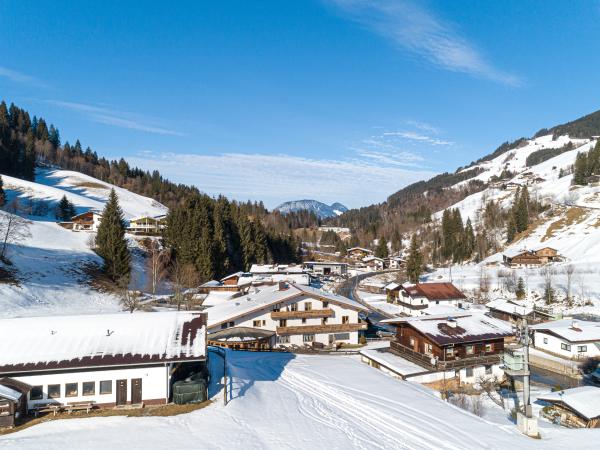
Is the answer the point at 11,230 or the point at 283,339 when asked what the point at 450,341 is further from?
the point at 11,230

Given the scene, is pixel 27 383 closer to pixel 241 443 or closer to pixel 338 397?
pixel 241 443

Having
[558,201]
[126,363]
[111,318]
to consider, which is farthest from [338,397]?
[558,201]

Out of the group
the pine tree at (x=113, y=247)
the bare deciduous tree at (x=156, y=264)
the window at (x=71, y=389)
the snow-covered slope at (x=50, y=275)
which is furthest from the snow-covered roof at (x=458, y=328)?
the pine tree at (x=113, y=247)

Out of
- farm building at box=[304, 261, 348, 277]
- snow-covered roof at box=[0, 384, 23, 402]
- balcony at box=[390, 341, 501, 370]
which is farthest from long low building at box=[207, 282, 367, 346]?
farm building at box=[304, 261, 348, 277]

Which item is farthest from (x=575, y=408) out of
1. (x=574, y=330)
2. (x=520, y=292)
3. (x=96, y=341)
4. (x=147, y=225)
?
(x=147, y=225)

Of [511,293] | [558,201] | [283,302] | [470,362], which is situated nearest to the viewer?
[470,362]

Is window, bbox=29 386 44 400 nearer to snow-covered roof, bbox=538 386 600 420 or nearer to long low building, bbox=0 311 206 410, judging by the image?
long low building, bbox=0 311 206 410
